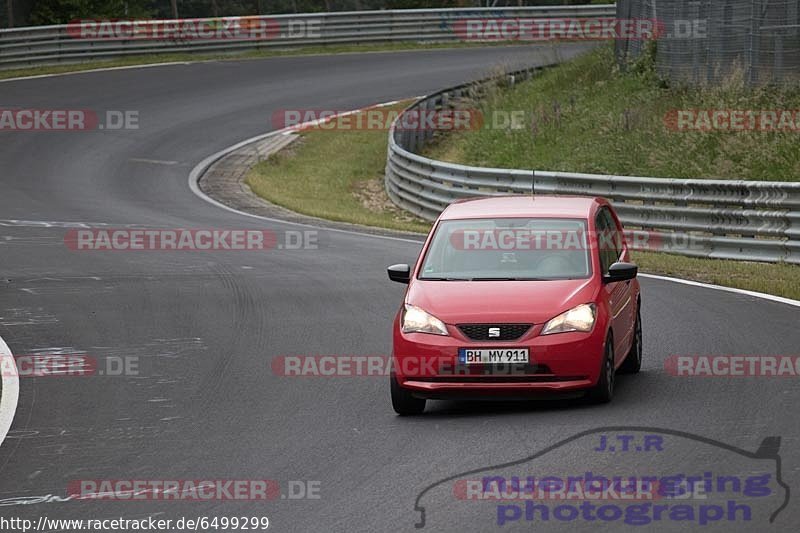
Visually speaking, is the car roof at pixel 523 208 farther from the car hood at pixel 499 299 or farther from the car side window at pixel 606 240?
the car hood at pixel 499 299

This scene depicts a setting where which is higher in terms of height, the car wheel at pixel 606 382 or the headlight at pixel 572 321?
the headlight at pixel 572 321

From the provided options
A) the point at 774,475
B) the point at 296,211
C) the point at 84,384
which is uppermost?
the point at 774,475

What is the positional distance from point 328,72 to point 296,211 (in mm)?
17118

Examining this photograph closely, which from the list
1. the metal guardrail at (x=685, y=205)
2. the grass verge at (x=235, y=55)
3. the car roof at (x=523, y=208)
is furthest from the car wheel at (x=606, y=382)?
the grass verge at (x=235, y=55)

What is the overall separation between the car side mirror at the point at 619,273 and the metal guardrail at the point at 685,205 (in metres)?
7.85

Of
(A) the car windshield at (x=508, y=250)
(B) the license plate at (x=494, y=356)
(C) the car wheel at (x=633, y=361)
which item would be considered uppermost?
(A) the car windshield at (x=508, y=250)

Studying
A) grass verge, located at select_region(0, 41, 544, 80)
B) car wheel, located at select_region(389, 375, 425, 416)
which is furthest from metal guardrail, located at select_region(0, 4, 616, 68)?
car wheel, located at select_region(389, 375, 425, 416)

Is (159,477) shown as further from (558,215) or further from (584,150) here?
(584,150)

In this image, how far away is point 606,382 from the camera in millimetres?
9938

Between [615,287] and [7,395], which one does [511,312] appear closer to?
[615,287]

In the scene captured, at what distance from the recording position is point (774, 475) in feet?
25.4

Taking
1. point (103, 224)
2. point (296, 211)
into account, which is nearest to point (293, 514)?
point (103, 224)

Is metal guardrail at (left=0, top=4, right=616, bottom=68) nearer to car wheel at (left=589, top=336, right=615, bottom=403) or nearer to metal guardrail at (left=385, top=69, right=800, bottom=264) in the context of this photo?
metal guardrail at (left=385, top=69, right=800, bottom=264)

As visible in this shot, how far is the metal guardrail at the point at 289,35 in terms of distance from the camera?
42531mm
